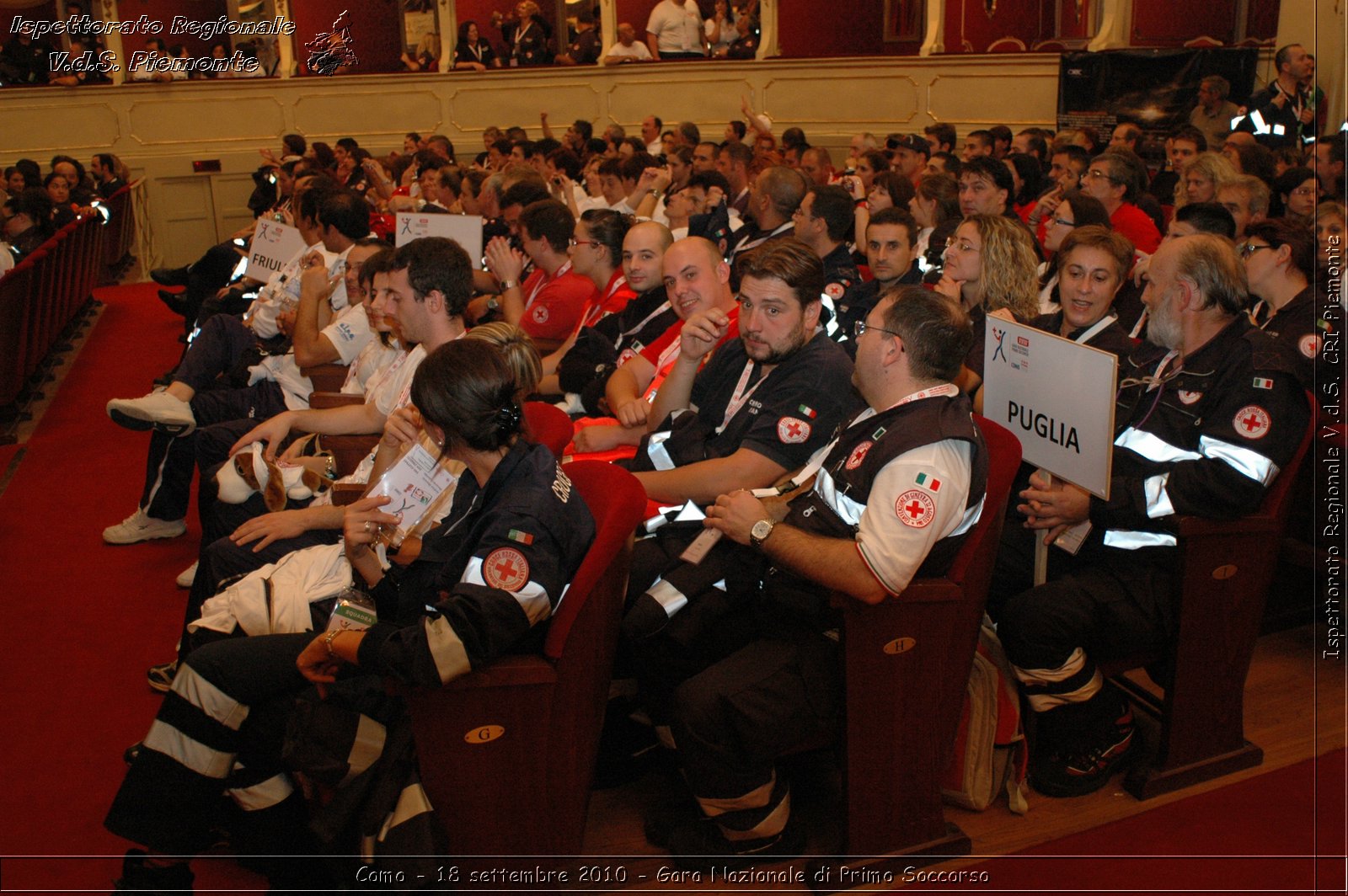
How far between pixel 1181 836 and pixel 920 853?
0.59 meters

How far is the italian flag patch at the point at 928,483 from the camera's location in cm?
203

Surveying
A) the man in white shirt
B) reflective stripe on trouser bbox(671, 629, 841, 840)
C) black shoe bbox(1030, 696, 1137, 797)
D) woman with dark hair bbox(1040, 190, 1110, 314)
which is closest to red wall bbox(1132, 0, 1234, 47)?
the man in white shirt

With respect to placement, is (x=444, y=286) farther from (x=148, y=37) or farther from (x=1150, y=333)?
(x=148, y=37)

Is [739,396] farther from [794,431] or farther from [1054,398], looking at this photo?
[1054,398]

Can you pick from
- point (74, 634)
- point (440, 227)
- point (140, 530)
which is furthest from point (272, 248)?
point (74, 634)

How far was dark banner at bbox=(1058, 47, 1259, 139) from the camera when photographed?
7645 millimetres

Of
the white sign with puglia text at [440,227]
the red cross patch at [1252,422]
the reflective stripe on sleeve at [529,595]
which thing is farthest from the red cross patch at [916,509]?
the white sign with puglia text at [440,227]

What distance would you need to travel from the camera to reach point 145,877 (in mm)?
2115

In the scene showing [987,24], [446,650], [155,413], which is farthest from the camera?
[987,24]

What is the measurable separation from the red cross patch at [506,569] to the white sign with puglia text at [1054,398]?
1.26 meters

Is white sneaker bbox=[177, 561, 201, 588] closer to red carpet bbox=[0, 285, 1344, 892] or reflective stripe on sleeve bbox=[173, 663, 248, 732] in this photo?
red carpet bbox=[0, 285, 1344, 892]

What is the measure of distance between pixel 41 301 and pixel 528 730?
19.6 feet

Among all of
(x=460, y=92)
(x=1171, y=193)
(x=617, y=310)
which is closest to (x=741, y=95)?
(x=460, y=92)

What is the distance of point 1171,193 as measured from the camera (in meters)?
6.34
